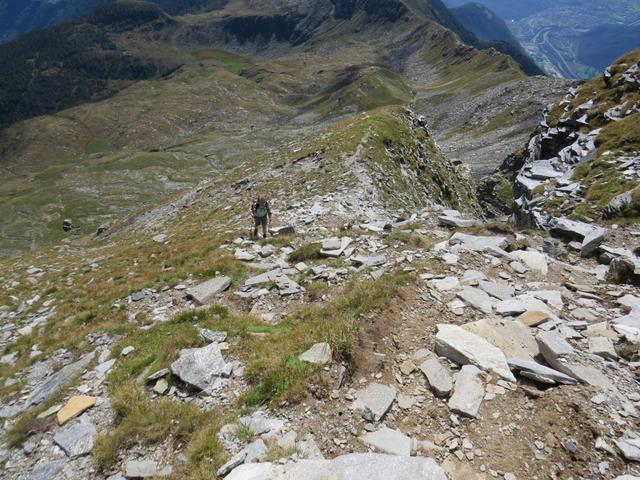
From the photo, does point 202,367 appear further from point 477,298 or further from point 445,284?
point 477,298

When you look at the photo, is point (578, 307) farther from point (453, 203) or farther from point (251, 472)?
point (453, 203)

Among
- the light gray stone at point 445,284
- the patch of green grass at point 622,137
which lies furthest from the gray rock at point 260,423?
the patch of green grass at point 622,137

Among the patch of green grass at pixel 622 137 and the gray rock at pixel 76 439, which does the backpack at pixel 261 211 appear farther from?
the patch of green grass at pixel 622 137

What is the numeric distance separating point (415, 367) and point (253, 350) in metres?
3.92

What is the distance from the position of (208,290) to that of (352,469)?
977 cm

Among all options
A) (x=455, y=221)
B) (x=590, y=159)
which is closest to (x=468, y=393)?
(x=455, y=221)

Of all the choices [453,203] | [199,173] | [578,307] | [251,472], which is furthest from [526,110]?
[251,472]

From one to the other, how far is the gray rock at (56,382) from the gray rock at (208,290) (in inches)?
146

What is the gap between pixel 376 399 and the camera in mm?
7754

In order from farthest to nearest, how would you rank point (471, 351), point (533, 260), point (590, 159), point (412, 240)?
point (590, 159)
point (412, 240)
point (533, 260)
point (471, 351)

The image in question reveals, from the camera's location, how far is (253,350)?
9.63 m

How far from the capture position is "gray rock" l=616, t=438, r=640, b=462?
6262 millimetres

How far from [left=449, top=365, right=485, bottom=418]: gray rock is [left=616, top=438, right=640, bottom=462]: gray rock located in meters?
2.19

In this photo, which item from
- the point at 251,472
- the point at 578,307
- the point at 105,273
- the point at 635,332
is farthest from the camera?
the point at 105,273
